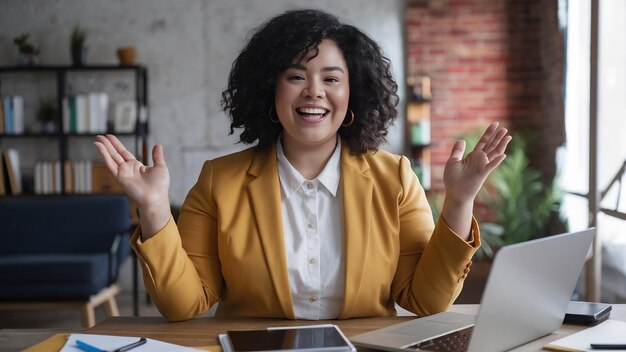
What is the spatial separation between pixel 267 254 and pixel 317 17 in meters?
0.59

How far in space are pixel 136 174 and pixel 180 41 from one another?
4850mm

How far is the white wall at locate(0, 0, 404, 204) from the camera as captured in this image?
6023mm

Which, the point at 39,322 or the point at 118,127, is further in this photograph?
the point at 118,127

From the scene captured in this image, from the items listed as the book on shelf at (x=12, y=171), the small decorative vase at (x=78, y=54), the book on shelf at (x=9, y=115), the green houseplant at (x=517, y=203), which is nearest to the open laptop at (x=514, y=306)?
the green houseplant at (x=517, y=203)

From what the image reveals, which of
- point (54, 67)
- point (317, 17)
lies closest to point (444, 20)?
point (54, 67)

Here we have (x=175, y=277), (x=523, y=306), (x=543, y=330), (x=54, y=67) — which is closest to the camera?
(x=523, y=306)

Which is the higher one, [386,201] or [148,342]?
[386,201]

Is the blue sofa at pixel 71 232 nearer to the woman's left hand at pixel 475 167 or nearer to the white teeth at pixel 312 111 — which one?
the white teeth at pixel 312 111

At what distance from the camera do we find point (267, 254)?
158cm

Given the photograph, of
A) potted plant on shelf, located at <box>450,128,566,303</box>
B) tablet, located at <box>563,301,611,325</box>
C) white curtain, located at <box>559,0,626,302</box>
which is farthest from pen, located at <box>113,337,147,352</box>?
potted plant on shelf, located at <box>450,128,566,303</box>

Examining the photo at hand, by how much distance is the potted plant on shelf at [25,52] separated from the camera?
5.78m

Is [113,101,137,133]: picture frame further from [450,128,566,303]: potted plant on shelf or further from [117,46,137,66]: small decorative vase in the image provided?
[450,128,566,303]: potted plant on shelf

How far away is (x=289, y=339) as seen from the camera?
1.23 metres

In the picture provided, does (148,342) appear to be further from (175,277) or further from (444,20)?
(444,20)
